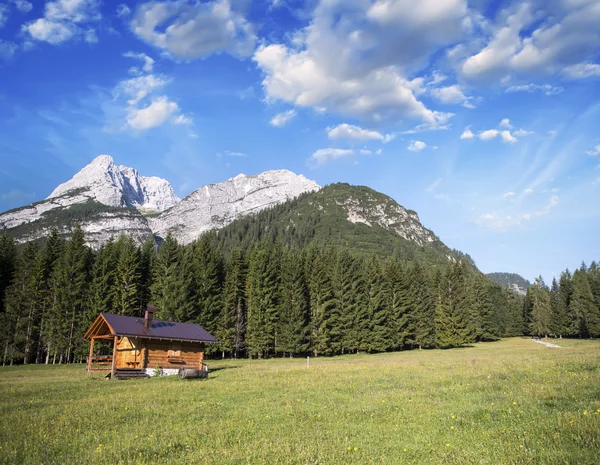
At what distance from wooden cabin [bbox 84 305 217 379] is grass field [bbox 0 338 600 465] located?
12576 mm

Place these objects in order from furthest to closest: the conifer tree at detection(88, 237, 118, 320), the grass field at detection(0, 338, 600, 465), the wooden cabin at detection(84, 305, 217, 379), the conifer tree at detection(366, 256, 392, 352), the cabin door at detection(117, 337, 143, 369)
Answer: the conifer tree at detection(366, 256, 392, 352) → the conifer tree at detection(88, 237, 118, 320) → the cabin door at detection(117, 337, 143, 369) → the wooden cabin at detection(84, 305, 217, 379) → the grass field at detection(0, 338, 600, 465)

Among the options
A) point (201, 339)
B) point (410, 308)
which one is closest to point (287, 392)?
point (201, 339)

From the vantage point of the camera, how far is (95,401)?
18688 mm

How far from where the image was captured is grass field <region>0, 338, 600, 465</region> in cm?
895

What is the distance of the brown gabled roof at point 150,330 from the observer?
33000 millimetres

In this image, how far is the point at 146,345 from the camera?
115 feet

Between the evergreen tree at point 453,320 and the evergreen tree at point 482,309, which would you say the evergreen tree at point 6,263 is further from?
the evergreen tree at point 482,309

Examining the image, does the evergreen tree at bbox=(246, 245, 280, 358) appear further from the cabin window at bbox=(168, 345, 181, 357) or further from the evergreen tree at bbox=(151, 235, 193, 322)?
the cabin window at bbox=(168, 345, 181, 357)

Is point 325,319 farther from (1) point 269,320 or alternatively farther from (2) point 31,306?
(2) point 31,306

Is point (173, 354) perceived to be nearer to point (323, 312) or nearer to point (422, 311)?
point (323, 312)

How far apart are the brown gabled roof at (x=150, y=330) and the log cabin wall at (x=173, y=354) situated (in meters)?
1.04

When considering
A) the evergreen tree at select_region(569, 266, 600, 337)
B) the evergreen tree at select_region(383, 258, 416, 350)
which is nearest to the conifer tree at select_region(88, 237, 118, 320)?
the evergreen tree at select_region(383, 258, 416, 350)

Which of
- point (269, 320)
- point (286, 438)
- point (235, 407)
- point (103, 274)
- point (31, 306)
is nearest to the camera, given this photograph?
point (286, 438)

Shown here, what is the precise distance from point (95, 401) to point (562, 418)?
19827mm
